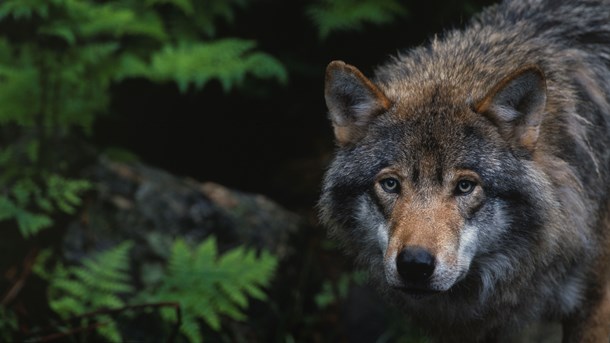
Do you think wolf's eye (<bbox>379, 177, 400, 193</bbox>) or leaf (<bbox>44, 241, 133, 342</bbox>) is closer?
wolf's eye (<bbox>379, 177, 400, 193</bbox>)

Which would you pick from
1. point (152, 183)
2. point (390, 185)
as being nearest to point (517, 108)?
point (390, 185)

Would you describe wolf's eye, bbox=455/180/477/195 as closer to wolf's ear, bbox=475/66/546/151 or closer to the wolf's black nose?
wolf's ear, bbox=475/66/546/151

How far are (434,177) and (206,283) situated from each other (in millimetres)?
2423

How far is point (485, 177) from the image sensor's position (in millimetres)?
4730

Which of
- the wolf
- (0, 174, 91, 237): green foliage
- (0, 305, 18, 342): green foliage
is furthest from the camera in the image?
(0, 174, 91, 237): green foliage

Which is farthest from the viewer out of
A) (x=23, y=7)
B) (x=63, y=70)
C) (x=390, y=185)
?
(x=63, y=70)

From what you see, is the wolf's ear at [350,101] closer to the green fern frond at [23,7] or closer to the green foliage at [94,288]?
the green foliage at [94,288]

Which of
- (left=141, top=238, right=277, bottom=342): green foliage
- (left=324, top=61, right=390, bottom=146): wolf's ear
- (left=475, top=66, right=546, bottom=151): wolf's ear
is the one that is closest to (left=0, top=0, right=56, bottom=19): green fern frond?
(left=141, top=238, right=277, bottom=342): green foliage

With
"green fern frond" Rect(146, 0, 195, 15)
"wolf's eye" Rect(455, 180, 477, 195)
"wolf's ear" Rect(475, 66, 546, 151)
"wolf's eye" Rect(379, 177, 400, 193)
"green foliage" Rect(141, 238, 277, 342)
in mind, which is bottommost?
"green foliage" Rect(141, 238, 277, 342)

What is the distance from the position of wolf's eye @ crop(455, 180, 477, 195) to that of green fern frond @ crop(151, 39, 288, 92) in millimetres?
3215

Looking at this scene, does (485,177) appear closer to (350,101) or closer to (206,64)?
(350,101)

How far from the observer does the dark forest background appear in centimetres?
658

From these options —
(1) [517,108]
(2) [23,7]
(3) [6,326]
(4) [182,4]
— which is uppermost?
(2) [23,7]

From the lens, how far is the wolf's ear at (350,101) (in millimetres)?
5055
